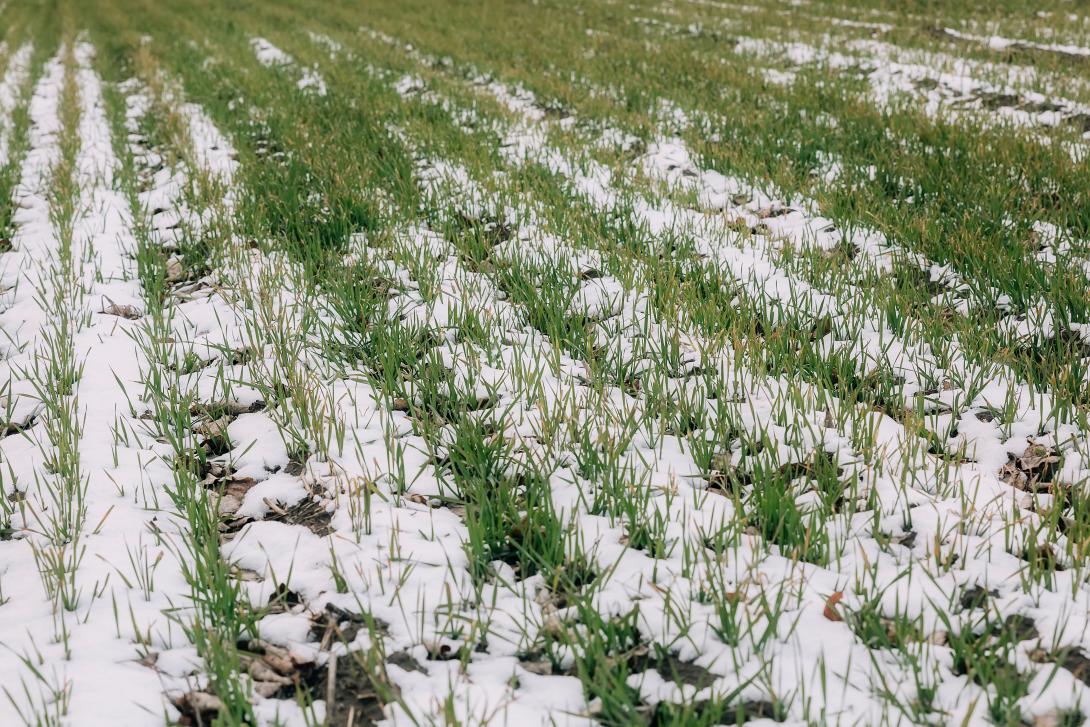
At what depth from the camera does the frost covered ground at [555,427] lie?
5.90ft

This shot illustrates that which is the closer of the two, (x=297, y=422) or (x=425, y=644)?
(x=425, y=644)

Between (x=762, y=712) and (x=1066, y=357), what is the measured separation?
6.47 feet

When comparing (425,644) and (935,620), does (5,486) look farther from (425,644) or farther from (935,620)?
(935,620)

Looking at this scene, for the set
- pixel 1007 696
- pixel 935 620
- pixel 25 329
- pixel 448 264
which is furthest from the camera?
pixel 448 264

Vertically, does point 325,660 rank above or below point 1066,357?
below

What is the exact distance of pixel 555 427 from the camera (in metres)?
2.63

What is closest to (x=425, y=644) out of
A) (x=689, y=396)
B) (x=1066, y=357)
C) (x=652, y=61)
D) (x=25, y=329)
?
(x=689, y=396)

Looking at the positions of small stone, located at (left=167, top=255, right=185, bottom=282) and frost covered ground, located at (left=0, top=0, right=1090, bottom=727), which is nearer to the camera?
frost covered ground, located at (left=0, top=0, right=1090, bottom=727)

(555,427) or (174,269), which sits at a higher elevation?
(174,269)

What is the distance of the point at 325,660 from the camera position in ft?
6.18

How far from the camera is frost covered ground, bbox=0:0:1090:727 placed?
1799 mm

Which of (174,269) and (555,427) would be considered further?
(174,269)

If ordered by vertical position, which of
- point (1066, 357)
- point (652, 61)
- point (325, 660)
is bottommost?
point (325, 660)

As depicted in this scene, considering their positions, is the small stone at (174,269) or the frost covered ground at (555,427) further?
the small stone at (174,269)
